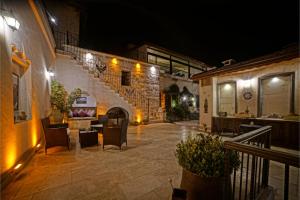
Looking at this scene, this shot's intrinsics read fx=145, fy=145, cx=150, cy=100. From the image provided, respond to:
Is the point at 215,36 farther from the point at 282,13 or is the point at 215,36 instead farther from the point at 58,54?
the point at 58,54

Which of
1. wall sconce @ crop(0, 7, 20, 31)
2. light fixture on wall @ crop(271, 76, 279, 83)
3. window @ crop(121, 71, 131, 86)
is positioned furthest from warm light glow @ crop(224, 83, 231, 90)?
wall sconce @ crop(0, 7, 20, 31)

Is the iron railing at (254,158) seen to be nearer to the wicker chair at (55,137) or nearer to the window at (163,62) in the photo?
the wicker chair at (55,137)

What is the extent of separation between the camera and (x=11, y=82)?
9.29 feet

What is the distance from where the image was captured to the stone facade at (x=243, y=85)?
4977 millimetres

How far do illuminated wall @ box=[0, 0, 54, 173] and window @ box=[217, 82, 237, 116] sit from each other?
7122 mm

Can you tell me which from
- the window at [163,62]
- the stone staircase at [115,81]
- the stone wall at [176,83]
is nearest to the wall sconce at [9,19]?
the stone staircase at [115,81]

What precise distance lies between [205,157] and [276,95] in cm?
568

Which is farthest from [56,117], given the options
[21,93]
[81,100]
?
[21,93]

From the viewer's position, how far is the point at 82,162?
337cm

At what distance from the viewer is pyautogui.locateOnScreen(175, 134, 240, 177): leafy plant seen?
1599 mm

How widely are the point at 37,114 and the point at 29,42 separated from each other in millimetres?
2189

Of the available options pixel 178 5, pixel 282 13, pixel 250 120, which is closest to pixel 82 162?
pixel 250 120

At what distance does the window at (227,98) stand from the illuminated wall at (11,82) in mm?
7122

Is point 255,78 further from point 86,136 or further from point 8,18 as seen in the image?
point 8,18
